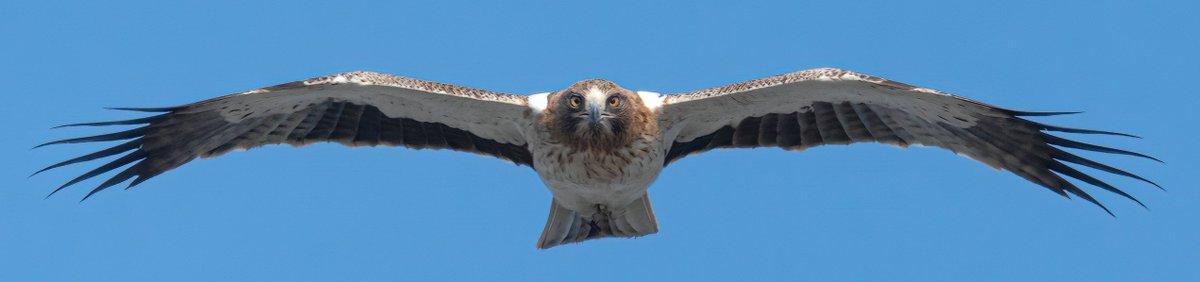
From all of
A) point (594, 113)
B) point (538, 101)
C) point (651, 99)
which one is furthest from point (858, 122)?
point (538, 101)

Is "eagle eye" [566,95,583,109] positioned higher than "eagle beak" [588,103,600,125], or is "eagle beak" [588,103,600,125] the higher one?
"eagle eye" [566,95,583,109]

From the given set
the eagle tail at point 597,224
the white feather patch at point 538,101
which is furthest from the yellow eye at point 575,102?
the eagle tail at point 597,224

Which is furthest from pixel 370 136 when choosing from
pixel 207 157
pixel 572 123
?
pixel 572 123

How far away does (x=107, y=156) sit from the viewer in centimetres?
1273

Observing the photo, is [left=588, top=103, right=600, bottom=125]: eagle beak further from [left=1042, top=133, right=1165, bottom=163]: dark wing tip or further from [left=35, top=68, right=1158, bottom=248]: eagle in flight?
[left=1042, top=133, right=1165, bottom=163]: dark wing tip

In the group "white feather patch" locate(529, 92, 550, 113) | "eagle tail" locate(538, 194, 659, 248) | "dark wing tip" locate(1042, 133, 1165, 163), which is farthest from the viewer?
"eagle tail" locate(538, 194, 659, 248)

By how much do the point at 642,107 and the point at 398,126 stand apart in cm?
243

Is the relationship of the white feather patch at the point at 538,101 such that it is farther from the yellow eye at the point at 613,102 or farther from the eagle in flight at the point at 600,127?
the yellow eye at the point at 613,102

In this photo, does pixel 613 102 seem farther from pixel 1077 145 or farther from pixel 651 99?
pixel 1077 145

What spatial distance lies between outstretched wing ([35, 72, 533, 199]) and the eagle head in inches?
25.9

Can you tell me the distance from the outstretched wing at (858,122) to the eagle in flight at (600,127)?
0.01 meters

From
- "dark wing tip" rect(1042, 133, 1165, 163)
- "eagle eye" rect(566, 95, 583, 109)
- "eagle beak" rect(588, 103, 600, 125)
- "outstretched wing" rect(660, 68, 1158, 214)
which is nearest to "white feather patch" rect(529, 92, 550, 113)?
"eagle eye" rect(566, 95, 583, 109)

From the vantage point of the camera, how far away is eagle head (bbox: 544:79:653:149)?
12266mm

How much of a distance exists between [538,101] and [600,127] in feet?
2.63
